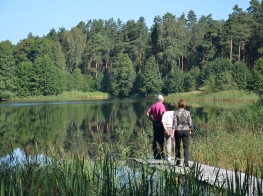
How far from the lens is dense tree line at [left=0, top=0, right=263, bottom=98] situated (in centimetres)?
5578

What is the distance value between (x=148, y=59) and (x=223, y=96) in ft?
68.2

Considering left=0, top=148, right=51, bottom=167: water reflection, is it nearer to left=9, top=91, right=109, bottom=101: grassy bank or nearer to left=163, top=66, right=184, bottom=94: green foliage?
left=163, top=66, right=184, bottom=94: green foliage

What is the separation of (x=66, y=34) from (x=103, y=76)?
43.6 ft

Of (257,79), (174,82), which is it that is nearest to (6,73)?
(174,82)

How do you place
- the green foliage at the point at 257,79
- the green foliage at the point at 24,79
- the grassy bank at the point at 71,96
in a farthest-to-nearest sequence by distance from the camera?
the green foliage at the point at 24,79 → the grassy bank at the point at 71,96 → the green foliage at the point at 257,79

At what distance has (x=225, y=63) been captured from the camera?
52219 mm

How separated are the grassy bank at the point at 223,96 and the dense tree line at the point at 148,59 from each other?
1460 mm

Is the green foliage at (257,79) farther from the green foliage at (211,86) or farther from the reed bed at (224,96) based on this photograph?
the green foliage at (211,86)

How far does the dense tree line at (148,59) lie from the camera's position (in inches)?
2196

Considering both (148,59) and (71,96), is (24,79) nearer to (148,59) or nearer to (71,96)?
(71,96)

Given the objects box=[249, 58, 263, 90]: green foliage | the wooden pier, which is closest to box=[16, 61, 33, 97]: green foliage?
box=[249, 58, 263, 90]: green foliage

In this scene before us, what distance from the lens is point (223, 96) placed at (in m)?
45.3

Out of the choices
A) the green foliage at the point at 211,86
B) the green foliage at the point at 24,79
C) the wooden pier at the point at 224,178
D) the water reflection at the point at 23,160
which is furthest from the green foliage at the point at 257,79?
the water reflection at the point at 23,160

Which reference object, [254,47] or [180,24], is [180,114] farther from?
[180,24]
